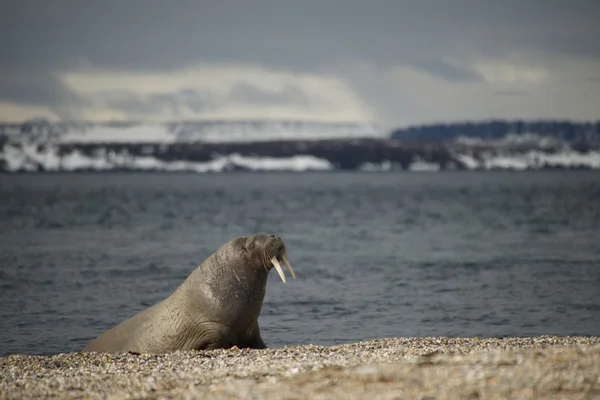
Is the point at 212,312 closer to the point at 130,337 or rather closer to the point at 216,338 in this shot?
the point at 216,338

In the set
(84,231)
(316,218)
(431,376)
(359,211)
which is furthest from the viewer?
(359,211)

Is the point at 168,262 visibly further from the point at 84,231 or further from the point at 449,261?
the point at 84,231

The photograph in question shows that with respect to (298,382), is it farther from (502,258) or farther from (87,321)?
(502,258)

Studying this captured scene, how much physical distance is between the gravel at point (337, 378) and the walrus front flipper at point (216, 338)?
166 centimetres

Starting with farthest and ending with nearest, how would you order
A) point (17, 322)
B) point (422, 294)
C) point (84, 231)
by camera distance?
1. point (84, 231)
2. point (422, 294)
3. point (17, 322)

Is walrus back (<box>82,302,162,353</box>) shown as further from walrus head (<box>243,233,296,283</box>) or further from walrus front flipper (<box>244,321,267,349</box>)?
walrus head (<box>243,233,296,283</box>)

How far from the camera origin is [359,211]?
3044 inches

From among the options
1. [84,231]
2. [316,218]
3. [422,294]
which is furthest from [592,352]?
[316,218]

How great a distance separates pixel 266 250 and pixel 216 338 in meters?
1.51

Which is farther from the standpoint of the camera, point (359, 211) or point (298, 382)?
point (359, 211)

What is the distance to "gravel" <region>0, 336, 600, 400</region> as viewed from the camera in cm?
850

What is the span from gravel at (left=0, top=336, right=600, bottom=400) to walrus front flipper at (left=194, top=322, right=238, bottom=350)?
1.66 m

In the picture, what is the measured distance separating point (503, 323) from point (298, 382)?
1127cm

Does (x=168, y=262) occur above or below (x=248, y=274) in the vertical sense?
below
